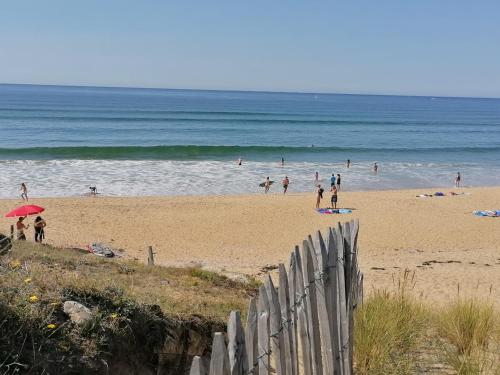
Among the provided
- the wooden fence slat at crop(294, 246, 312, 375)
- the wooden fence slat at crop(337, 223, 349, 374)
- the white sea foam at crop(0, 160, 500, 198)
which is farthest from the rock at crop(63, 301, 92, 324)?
the white sea foam at crop(0, 160, 500, 198)

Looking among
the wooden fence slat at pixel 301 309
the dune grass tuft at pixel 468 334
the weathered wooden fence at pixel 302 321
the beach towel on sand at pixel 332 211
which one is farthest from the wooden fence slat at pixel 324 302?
the beach towel on sand at pixel 332 211

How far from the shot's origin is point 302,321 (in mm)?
3150

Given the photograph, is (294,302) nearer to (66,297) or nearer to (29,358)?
(29,358)

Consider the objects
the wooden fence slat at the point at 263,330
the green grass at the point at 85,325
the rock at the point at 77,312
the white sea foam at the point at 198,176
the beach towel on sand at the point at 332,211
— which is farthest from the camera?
the white sea foam at the point at 198,176

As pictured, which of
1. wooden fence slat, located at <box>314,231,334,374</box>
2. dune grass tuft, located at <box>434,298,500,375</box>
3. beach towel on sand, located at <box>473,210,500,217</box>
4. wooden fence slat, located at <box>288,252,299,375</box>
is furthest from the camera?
beach towel on sand, located at <box>473,210,500,217</box>

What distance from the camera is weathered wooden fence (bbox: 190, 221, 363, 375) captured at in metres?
2.40

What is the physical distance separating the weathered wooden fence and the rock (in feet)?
4.90

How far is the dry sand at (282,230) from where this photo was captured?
48.2 feet

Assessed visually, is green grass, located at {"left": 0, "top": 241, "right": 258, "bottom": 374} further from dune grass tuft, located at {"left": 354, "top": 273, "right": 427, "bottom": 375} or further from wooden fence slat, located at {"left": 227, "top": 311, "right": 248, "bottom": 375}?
dune grass tuft, located at {"left": 354, "top": 273, "right": 427, "bottom": 375}

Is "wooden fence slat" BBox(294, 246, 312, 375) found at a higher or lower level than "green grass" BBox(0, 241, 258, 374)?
higher

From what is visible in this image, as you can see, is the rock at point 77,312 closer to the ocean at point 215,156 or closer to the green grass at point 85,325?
the green grass at point 85,325

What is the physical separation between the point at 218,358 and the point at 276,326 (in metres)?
0.56

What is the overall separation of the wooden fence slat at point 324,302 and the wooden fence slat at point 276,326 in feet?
2.07

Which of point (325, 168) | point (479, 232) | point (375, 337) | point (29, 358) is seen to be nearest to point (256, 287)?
point (375, 337)
